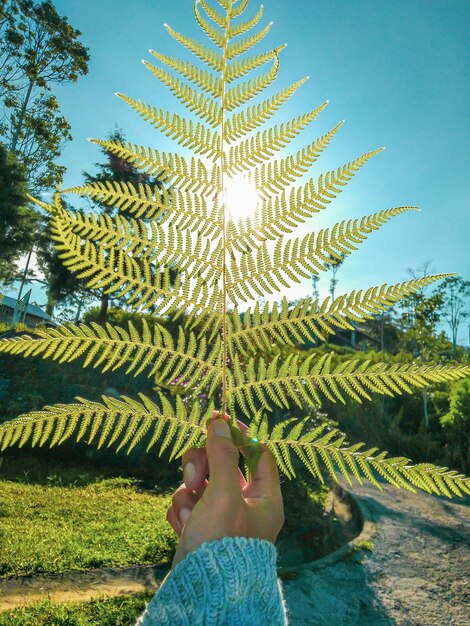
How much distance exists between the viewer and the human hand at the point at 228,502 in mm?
824

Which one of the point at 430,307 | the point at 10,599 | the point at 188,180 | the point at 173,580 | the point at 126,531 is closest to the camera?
the point at 173,580

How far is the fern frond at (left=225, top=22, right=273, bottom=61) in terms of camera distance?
3.21 feet

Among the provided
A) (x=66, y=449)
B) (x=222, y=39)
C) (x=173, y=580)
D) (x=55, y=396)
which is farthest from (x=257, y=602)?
(x=55, y=396)

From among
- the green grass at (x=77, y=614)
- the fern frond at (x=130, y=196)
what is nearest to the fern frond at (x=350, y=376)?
the fern frond at (x=130, y=196)

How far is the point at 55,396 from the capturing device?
9.93 meters

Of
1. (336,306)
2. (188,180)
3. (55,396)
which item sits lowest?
(55,396)

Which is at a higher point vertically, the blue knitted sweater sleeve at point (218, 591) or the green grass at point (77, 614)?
the blue knitted sweater sleeve at point (218, 591)

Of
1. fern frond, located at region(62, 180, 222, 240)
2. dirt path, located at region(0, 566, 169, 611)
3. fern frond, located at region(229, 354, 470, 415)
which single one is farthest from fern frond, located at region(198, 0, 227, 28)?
dirt path, located at region(0, 566, 169, 611)

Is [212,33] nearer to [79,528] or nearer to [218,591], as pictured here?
[218,591]

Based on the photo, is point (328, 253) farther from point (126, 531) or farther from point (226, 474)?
point (126, 531)

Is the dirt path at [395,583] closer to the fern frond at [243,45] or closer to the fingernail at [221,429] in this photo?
the fingernail at [221,429]

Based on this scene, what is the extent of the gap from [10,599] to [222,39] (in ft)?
15.2

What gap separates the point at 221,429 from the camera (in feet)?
2.83

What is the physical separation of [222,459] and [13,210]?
19173 millimetres
